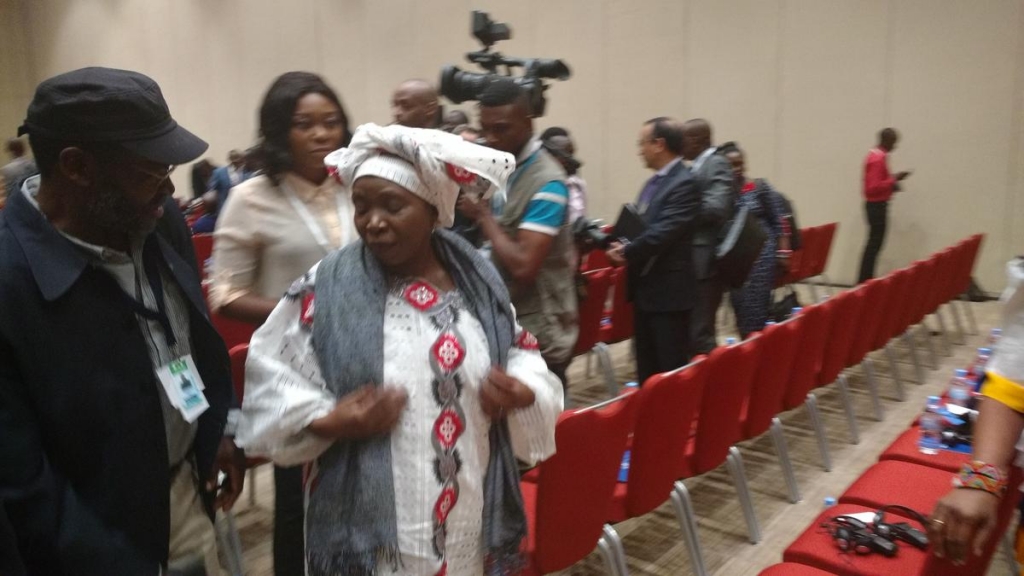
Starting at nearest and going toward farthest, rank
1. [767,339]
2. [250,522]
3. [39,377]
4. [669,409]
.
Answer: [39,377], [669,409], [767,339], [250,522]

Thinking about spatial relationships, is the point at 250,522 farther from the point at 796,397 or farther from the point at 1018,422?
the point at 1018,422

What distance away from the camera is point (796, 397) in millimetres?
3068

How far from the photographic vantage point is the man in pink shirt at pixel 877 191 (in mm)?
6871

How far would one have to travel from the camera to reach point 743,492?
2.73 m

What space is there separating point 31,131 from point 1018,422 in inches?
64.3

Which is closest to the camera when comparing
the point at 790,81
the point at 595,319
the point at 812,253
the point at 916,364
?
the point at 595,319

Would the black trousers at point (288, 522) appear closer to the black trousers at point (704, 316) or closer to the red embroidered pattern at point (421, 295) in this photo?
the red embroidered pattern at point (421, 295)

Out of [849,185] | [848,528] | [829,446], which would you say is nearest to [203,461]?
[848,528]

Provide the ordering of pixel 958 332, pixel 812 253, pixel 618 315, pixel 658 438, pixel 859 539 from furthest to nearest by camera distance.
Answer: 1. pixel 812 253
2. pixel 958 332
3. pixel 618 315
4. pixel 658 438
5. pixel 859 539

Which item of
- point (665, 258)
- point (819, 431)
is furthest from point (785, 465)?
point (665, 258)

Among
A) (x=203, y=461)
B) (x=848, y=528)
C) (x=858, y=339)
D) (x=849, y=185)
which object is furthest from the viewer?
(x=849, y=185)

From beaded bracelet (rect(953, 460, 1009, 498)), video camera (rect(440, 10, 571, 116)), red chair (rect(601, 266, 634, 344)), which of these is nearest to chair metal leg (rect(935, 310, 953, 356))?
red chair (rect(601, 266, 634, 344))

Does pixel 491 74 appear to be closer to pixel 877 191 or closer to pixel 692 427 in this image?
pixel 692 427

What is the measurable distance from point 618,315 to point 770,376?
1544 millimetres
